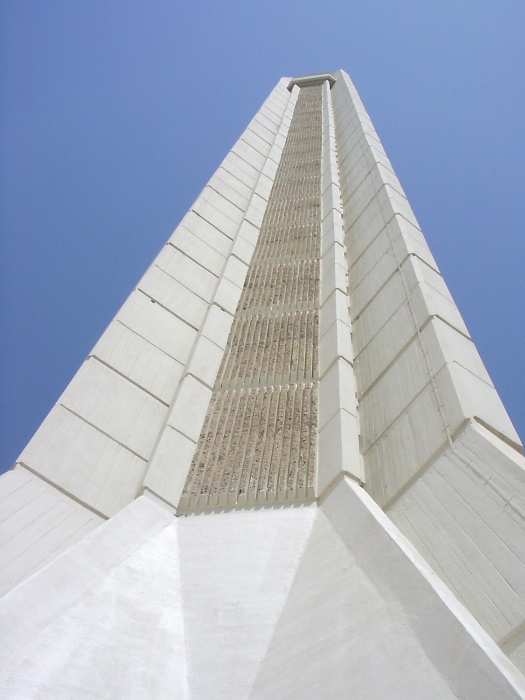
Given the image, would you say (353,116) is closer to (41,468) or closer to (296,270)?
(296,270)

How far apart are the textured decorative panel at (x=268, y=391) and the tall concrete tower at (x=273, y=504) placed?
22mm

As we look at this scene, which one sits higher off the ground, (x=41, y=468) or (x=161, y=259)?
(x=161, y=259)

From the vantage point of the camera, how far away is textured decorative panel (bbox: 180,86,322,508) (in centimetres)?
416

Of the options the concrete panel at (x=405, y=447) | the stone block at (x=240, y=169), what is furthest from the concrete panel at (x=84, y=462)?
the stone block at (x=240, y=169)

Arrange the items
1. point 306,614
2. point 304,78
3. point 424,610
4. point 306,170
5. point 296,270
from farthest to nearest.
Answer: point 304,78
point 306,170
point 296,270
point 306,614
point 424,610

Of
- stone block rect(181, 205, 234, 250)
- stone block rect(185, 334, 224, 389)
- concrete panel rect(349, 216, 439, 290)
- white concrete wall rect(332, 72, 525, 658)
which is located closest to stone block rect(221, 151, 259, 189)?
stone block rect(181, 205, 234, 250)

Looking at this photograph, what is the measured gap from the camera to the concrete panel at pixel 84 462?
4.08 meters

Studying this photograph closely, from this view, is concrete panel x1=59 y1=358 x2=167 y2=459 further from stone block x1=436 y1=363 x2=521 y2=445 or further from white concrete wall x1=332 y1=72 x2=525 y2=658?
stone block x1=436 y1=363 x2=521 y2=445

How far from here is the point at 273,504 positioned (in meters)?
3.93

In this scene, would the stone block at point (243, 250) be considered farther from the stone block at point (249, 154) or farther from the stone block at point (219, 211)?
the stone block at point (249, 154)

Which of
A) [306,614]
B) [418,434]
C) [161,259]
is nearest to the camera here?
[306,614]

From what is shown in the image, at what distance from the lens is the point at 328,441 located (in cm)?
442

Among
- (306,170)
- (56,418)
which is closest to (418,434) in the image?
(56,418)

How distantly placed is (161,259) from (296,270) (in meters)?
1.68
